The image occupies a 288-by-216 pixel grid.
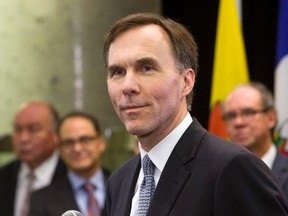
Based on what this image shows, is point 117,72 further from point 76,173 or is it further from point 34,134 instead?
point 34,134

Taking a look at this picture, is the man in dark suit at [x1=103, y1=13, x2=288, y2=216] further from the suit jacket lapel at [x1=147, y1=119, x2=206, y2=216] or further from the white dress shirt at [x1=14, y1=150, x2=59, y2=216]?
the white dress shirt at [x1=14, y1=150, x2=59, y2=216]

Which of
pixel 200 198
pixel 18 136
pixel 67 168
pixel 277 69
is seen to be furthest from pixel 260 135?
pixel 200 198

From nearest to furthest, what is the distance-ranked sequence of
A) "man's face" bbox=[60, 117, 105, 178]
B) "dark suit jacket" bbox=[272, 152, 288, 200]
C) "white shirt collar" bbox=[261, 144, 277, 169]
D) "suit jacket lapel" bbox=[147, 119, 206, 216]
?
"suit jacket lapel" bbox=[147, 119, 206, 216] → "dark suit jacket" bbox=[272, 152, 288, 200] → "white shirt collar" bbox=[261, 144, 277, 169] → "man's face" bbox=[60, 117, 105, 178]

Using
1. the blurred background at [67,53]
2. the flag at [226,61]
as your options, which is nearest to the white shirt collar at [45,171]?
the blurred background at [67,53]

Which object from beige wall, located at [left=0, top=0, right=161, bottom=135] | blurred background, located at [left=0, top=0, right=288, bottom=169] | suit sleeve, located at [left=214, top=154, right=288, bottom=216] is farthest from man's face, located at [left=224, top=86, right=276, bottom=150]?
suit sleeve, located at [left=214, top=154, right=288, bottom=216]

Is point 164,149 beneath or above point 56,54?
above

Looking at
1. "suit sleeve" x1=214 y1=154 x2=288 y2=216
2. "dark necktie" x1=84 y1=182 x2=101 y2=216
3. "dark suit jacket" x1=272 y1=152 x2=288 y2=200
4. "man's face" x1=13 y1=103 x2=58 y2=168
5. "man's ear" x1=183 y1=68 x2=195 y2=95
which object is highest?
"man's ear" x1=183 y1=68 x2=195 y2=95

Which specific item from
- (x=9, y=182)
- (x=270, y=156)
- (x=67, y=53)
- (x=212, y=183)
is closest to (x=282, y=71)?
(x=270, y=156)

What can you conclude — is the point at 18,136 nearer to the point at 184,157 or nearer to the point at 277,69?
the point at 277,69

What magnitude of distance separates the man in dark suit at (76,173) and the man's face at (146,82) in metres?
2.21

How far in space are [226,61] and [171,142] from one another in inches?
130

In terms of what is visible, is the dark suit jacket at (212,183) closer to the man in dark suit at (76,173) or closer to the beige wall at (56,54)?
the man in dark suit at (76,173)

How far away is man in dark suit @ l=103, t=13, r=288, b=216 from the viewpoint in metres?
1.72

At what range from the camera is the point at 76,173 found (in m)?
4.45
